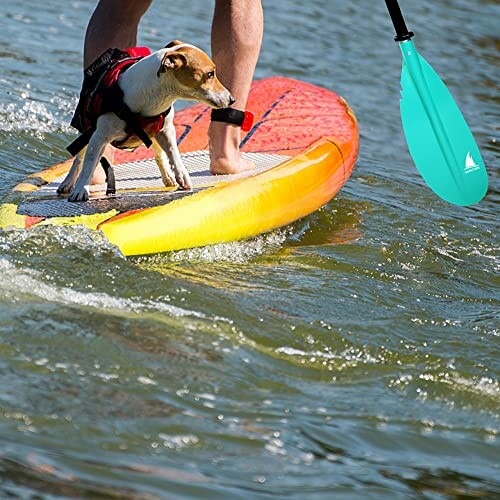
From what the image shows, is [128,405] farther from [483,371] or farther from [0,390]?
[483,371]

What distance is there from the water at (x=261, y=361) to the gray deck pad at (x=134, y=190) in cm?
21

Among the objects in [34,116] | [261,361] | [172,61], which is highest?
[172,61]

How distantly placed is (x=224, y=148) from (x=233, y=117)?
0.15m

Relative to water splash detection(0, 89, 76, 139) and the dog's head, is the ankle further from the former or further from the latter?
water splash detection(0, 89, 76, 139)

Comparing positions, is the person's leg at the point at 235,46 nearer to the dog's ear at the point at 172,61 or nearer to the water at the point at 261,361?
the water at the point at 261,361

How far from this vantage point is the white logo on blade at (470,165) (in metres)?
4.40

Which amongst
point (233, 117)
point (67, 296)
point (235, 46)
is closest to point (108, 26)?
point (235, 46)

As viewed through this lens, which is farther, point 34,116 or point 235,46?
point 34,116

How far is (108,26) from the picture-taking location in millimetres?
4086

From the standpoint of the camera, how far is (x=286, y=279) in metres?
3.68

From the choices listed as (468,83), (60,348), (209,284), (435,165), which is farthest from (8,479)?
(468,83)

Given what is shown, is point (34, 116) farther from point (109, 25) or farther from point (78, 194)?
point (78, 194)

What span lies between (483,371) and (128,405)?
113cm

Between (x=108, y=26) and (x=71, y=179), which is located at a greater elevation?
(x=108, y=26)
